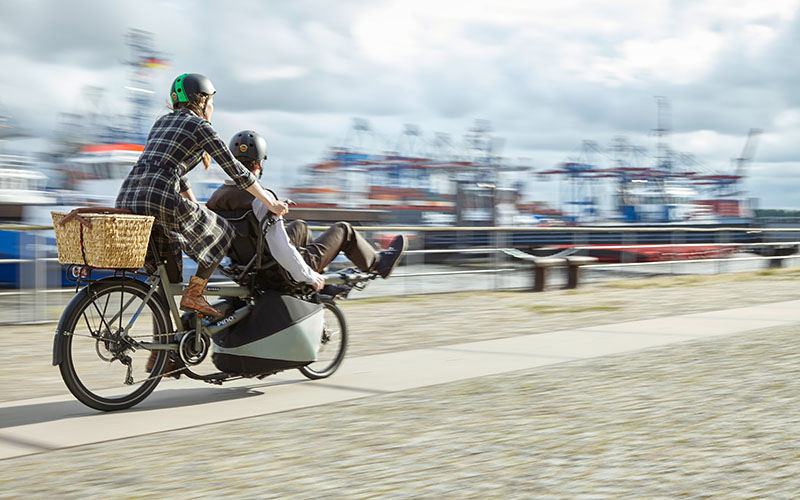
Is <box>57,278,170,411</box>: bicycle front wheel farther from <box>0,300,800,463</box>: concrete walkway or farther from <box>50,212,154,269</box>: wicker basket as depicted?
<box>50,212,154,269</box>: wicker basket

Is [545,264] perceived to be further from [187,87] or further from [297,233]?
[187,87]

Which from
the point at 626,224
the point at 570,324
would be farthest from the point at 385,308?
the point at 626,224

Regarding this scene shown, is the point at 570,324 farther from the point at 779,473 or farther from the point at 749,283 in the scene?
the point at 749,283

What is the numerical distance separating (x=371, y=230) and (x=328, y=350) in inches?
253

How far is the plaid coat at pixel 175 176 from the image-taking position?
516cm

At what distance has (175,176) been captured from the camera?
5.23 meters

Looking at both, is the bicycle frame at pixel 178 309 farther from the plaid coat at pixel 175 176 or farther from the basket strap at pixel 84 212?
the basket strap at pixel 84 212

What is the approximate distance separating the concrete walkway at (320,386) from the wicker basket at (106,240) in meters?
0.89

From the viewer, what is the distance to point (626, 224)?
3684 inches

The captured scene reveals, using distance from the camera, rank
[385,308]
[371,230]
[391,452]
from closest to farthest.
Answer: [391,452]
[385,308]
[371,230]

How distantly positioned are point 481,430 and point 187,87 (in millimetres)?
2568

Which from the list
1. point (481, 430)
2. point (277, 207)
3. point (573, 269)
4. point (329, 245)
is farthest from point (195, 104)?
point (573, 269)

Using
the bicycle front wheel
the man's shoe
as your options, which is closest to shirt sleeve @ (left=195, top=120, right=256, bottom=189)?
the bicycle front wheel

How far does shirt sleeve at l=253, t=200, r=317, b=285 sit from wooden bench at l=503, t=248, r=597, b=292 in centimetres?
920
